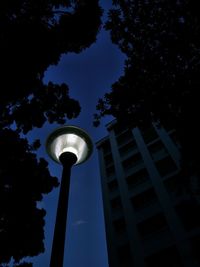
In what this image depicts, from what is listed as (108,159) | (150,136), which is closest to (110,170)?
(108,159)

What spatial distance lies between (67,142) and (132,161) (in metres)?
22.4

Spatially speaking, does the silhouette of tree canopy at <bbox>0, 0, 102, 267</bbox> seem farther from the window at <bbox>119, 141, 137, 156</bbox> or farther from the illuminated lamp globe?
the window at <bbox>119, 141, 137, 156</bbox>

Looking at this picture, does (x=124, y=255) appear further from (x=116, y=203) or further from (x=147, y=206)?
(x=116, y=203)

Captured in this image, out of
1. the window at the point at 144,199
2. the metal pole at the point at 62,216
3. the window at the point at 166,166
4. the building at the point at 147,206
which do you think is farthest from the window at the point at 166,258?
the metal pole at the point at 62,216

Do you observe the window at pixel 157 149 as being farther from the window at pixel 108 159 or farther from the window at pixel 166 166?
the window at pixel 108 159

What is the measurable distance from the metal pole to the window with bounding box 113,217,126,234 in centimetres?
1797

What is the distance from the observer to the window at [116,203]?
70.9 ft

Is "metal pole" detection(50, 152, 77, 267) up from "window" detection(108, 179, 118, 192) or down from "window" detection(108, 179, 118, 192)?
down

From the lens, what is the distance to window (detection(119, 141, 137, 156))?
89.2ft

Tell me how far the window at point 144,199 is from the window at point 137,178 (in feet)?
5.24

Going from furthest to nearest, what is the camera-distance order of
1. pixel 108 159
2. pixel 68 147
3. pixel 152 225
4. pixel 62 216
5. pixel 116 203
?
pixel 108 159 → pixel 116 203 → pixel 152 225 → pixel 68 147 → pixel 62 216

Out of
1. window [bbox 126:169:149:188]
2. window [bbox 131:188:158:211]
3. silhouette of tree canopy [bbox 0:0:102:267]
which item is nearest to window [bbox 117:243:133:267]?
window [bbox 131:188:158:211]

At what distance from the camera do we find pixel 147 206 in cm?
1920

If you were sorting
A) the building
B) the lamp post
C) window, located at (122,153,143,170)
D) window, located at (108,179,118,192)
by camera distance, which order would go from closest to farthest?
the lamp post
the building
window, located at (108,179,118,192)
window, located at (122,153,143,170)
